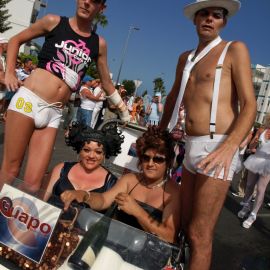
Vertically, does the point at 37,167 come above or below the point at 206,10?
below

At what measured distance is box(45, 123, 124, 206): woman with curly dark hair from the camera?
10.0 feet

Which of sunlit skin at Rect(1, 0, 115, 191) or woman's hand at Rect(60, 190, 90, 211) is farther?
sunlit skin at Rect(1, 0, 115, 191)

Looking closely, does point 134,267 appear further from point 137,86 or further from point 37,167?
point 137,86

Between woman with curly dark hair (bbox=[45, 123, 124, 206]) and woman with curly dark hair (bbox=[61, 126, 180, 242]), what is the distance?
394mm

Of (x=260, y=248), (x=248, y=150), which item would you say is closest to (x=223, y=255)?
(x=260, y=248)

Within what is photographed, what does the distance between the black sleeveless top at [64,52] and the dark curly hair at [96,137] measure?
613 mm

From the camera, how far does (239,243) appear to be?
193 inches

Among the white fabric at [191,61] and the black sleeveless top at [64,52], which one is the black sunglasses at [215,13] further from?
the black sleeveless top at [64,52]

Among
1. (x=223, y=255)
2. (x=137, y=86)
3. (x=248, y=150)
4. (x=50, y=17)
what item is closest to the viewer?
(x=50, y=17)

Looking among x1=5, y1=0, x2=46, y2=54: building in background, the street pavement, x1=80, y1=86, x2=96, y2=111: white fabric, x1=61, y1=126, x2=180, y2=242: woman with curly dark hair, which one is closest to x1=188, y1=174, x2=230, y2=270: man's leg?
x1=61, y1=126, x2=180, y2=242: woman with curly dark hair

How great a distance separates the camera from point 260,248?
192 inches

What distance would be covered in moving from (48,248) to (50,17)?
5.94 ft

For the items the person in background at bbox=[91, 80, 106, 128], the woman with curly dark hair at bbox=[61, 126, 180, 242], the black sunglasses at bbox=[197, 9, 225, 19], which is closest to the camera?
the woman with curly dark hair at bbox=[61, 126, 180, 242]

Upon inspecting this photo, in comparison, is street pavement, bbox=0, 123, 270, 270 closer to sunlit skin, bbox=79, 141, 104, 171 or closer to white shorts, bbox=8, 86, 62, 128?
sunlit skin, bbox=79, 141, 104, 171
